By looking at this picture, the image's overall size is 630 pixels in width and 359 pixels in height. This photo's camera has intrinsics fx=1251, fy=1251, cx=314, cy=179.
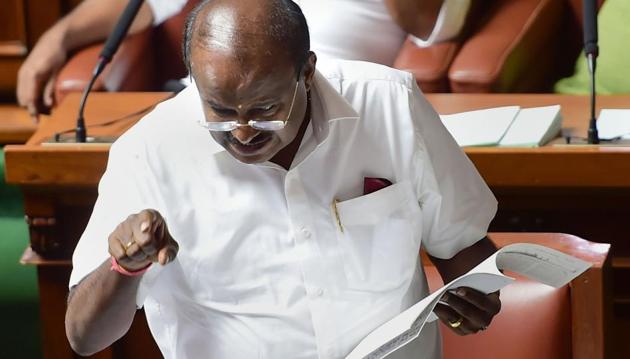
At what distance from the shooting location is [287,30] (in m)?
1.58

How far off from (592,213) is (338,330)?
0.90 metres

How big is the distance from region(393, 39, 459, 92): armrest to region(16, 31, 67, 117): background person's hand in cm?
95

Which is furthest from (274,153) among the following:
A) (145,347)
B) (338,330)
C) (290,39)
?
(145,347)

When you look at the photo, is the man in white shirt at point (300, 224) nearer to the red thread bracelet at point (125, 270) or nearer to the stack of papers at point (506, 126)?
the red thread bracelet at point (125, 270)

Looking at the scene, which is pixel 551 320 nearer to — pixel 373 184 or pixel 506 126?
pixel 373 184

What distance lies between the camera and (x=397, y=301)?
5.72ft

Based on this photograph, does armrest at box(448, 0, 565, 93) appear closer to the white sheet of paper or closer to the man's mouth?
the white sheet of paper

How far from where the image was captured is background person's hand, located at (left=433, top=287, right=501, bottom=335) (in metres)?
1.67

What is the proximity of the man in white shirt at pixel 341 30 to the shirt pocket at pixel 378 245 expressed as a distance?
1422 mm

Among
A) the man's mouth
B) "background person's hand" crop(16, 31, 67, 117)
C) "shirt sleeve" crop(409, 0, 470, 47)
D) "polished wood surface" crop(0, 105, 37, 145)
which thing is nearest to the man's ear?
the man's mouth

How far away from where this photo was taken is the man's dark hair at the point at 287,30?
1.57 m

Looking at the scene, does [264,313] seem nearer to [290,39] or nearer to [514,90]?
[290,39]

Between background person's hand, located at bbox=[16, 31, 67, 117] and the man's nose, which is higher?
the man's nose

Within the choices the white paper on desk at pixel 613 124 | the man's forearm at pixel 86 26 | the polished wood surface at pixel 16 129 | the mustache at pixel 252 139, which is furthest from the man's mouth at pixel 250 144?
the polished wood surface at pixel 16 129
